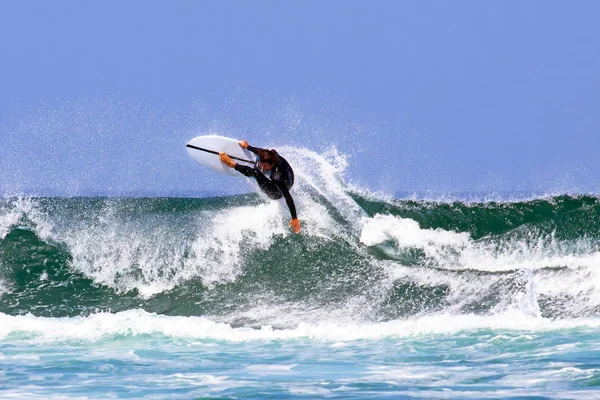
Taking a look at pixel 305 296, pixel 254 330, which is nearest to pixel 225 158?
pixel 305 296

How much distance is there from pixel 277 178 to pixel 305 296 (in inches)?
80.8

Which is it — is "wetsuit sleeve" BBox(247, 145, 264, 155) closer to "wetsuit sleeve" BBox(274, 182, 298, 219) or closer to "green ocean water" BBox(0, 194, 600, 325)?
"wetsuit sleeve" BBox(274, 182, 298, 219)

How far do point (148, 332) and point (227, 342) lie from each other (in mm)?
1069

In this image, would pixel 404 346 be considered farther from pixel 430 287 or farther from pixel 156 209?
pixel 156 209

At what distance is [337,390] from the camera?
5.77 metres

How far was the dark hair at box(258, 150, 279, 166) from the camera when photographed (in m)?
10.9

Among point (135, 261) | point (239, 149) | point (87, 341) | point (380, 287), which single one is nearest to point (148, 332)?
point (87, 341)

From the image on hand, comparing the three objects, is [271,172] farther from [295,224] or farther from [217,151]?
[217,151]

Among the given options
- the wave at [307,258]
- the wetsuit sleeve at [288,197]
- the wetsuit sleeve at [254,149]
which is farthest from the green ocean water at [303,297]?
the wetsuit sleeve at [254,149]

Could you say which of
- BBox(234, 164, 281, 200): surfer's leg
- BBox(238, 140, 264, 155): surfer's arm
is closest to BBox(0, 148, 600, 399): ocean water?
Result: BBox(234, 164, 281, 200): surfer's leg

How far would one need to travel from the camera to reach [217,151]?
453 inches

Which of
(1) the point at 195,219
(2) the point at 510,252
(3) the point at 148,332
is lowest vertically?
(3) the point at 148,332

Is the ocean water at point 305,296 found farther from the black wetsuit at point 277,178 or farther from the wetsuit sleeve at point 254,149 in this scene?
the wetsuit sleeve at point 254,149

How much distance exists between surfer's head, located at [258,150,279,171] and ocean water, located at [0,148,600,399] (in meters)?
0.85
